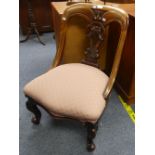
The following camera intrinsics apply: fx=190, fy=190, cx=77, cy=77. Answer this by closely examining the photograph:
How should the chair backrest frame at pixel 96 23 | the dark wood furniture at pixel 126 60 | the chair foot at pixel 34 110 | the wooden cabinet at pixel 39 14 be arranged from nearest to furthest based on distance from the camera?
the chair backrest frame at pixel 96 23
the chair foot at pixel 34 110
the dark wood furniture at pixel 126 60
the wooden cabinet at pixel 39 14

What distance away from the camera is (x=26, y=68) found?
7.51ft

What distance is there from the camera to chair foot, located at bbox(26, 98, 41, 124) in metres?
1.30

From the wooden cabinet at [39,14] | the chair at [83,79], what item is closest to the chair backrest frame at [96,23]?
the chair at [83,79]

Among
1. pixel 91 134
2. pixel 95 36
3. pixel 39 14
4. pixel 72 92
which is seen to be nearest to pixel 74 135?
pixel 91 134

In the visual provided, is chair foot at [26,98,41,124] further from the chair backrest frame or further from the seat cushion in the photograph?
the chair backrest frame

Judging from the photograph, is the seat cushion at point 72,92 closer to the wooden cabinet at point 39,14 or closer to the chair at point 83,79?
the chair at point 83,79

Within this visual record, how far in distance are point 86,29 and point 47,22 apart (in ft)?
6.82

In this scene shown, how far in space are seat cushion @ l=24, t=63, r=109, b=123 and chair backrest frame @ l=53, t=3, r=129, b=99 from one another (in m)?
0.09

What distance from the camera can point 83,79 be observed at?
1236 mm

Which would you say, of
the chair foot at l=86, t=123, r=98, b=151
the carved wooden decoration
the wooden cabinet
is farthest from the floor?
the wooden cabinet

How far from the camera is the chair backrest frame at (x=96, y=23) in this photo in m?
1.19

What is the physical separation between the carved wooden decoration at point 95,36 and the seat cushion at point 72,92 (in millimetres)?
126
